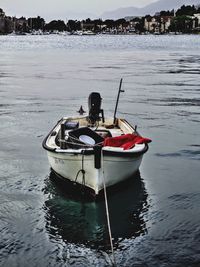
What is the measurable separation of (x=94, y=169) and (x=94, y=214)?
1.16 metres

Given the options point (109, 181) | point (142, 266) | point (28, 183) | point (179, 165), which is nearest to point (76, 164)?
point (109, 181)

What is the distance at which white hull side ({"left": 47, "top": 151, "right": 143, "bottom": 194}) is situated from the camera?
13.9 metres

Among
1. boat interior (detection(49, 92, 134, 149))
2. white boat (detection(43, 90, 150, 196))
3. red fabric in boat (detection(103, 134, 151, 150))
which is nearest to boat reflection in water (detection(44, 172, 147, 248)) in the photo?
white boat (detection(43, 90, 150, 196))

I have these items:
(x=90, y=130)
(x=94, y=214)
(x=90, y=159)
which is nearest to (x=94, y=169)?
(x=90, y=159)

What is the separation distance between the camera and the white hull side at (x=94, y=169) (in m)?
13.9

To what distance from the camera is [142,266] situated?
11.0m

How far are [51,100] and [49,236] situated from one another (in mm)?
24504

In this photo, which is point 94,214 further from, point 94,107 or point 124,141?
point 94,107

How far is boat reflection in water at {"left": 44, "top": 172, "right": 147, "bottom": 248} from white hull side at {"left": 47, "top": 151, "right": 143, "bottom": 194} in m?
0.43

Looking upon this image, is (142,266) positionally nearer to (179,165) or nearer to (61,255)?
(61,255)

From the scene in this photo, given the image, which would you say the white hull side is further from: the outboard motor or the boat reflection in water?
the outboard motor

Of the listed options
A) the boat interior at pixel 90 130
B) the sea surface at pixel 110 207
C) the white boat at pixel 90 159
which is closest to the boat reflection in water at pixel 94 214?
the sea surface at pixel 110 207

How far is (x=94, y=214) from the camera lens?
13742mm

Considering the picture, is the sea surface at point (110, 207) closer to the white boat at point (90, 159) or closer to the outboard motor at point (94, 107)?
the white boat at point (90, 159)
